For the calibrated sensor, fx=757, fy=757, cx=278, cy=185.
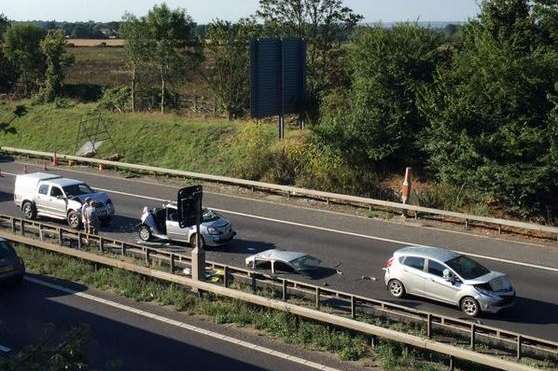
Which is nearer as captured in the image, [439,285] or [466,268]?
[439,285]

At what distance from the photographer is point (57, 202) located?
80.3 feet

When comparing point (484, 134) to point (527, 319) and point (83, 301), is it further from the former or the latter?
point (83, 301)

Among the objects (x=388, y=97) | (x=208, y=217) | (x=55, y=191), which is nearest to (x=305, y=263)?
(x=208, y=217)

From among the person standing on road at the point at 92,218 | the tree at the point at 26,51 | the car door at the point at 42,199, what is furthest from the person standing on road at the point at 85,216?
→ the tree at the point at 26,51

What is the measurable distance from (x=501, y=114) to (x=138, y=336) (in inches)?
592

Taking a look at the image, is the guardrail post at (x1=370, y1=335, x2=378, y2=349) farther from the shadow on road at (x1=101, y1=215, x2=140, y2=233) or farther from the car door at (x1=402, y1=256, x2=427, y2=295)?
the shadow on road at (x1=101, y1=215, x2=140, y2=233)

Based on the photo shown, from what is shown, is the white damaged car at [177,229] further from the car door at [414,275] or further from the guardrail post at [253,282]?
the car door at [414,275]

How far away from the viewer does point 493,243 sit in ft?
72.4

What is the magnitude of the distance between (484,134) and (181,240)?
10.5 m

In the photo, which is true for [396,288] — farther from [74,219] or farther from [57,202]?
[57,202]

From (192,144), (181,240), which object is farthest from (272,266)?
(192,144)

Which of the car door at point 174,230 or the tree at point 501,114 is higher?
the tree at point 501,114

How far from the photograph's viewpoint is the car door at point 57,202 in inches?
Result: 957

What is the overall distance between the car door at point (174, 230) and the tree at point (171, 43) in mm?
21984
